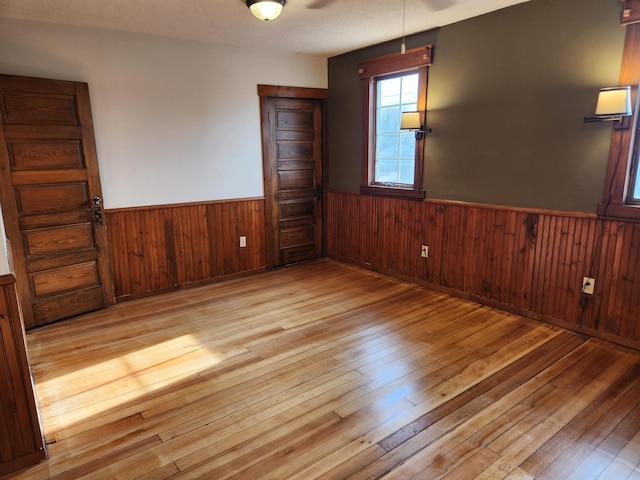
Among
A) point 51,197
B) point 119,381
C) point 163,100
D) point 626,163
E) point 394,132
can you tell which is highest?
point 163,100

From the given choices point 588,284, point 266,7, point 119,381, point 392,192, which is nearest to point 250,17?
point 266,7

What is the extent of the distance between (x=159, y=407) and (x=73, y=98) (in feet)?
8.80

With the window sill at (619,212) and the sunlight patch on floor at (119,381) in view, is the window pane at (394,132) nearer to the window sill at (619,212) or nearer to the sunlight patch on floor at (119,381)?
the window sill at (619,212)

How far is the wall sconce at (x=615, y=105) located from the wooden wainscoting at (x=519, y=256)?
27.3 inches

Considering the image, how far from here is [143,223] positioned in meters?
4.03

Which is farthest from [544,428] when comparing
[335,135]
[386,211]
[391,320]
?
[335,135]

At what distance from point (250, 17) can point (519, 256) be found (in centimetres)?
301

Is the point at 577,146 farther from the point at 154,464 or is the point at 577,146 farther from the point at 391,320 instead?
the point at 154,464

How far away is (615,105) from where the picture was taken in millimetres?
2654

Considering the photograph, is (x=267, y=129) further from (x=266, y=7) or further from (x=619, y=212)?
(x=619, y=212)

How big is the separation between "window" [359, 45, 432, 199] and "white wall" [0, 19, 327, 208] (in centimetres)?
94

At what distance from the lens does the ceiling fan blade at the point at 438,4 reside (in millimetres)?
3079

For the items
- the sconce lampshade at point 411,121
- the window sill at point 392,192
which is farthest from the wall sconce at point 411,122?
the window sill at point 392,192

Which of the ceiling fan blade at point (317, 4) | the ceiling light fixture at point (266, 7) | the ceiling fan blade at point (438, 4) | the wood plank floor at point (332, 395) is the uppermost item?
the ceiling fan blade at point (438, 4)
